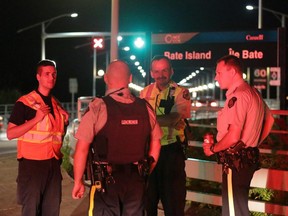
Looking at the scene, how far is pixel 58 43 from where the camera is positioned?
75.9m

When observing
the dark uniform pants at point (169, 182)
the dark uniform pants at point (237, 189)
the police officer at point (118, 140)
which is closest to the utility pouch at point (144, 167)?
the police officer at point (118, 140)

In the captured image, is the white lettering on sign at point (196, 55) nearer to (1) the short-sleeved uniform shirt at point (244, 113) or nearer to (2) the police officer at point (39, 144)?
(2) the police officer at point (39, 144)

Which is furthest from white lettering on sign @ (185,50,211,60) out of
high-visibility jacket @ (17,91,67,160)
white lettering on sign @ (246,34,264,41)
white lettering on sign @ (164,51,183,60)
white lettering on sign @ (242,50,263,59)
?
high-visibility jacket @ (17,91,67,160)

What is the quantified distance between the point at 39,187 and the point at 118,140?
126cm

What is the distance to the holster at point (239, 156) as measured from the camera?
15.3 feet

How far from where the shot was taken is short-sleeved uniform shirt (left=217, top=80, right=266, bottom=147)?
4.62 m

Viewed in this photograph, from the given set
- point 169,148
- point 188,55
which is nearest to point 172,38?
point 188,55

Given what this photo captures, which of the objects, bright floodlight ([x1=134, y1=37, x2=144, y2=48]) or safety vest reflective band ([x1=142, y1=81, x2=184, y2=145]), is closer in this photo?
safety vest reflective band ([x1=142, y1=81, x2=184, y2=145])

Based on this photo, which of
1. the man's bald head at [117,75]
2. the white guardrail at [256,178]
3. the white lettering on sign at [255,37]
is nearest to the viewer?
the man's bald head at [117,75]

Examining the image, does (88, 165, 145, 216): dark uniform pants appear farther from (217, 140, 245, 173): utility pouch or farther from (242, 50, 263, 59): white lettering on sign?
(242, 50, 263, 59): white lettering on sign

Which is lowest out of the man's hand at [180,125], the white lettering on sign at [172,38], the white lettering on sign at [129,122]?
the man's hand at [180,125]

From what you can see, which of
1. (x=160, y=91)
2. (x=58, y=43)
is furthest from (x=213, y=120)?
(x=58, y=43)

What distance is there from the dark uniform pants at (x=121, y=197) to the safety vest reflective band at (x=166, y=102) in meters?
1.12

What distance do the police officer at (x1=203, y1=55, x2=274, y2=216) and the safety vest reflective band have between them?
75 centimetres
